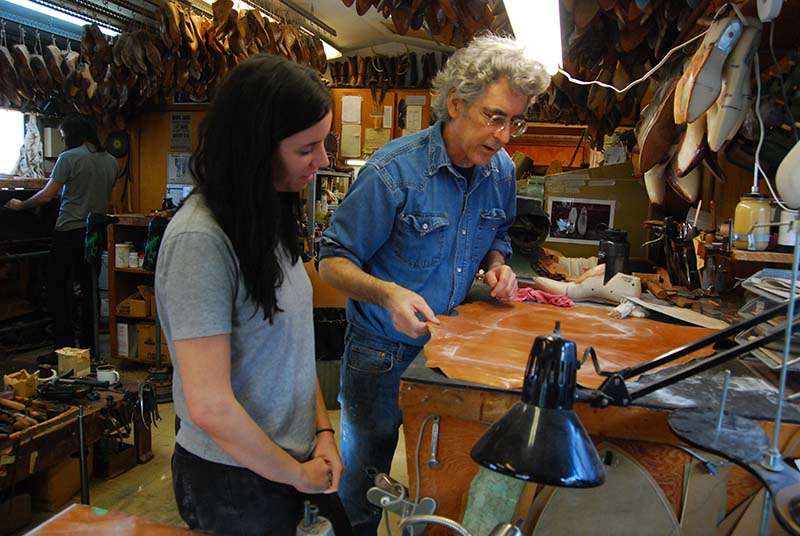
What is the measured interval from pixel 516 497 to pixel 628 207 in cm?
268

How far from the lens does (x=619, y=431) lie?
3.41 feet

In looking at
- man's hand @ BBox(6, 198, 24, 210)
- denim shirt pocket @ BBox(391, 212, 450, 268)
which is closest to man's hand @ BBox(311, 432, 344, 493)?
denim shirt pocket @ BBox(391, 212, 450, 268)

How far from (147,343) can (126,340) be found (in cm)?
18

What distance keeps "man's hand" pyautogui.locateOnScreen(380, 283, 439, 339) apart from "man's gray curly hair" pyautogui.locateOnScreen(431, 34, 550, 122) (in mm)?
619

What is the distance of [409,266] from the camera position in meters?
1.71

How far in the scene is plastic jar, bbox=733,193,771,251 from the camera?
141 cm

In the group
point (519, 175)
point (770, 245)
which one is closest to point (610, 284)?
point (770, 245)

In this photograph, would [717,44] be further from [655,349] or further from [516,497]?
[516,497]

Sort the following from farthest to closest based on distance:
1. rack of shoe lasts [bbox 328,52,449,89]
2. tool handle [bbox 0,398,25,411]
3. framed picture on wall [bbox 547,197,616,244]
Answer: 1. rack of shoe lasts [bbox 328,52,449,89]
2. framed picture on wall [bbox 547,197,616,244]
3. tool handle [bbox 0,398,25,411]

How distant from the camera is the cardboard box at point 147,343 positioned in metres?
4.38

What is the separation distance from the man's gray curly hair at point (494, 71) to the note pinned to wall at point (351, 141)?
483 centimetres

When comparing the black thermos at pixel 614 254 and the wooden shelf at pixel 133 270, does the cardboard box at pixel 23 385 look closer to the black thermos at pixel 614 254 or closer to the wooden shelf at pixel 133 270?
the wooden shelf at pixel 133 270

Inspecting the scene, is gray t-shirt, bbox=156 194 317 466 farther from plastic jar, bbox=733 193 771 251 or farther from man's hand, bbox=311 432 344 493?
plastic jar, bbox=733 193 771 251

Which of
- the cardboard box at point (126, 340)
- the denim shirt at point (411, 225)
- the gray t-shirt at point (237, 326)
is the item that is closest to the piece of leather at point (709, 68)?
the denim shirt at point (411, 225)
